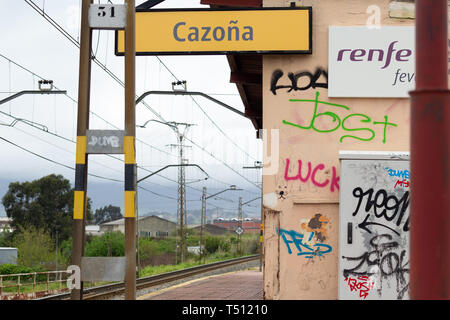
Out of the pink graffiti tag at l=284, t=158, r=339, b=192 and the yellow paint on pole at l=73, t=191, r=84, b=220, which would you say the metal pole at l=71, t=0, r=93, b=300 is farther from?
the pink graffiti tag at l=284, t=158, r=339, b=192

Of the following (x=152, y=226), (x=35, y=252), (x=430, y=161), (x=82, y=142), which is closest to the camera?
(x=430, y=161)

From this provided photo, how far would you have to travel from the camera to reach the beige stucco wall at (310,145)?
33.9 ft

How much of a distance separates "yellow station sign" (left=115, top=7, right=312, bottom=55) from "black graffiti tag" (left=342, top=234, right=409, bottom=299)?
3341mm

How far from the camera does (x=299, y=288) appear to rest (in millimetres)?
10289

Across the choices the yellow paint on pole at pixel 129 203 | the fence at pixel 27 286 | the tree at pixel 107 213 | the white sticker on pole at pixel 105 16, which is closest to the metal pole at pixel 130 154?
the yellow paint on pole at pixel 129 203

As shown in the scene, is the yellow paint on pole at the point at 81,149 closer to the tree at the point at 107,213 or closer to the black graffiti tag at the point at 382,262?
the black graffiti tag at the point at 382,262

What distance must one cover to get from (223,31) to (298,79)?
1.50m

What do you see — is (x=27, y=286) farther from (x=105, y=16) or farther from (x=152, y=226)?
(x=152, y=226)

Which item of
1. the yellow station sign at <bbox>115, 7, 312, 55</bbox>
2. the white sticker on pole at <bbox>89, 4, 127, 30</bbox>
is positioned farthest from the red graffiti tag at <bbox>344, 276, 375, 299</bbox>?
the white sticker on pole at <bbox>89, 4, 127, 30</bbox>

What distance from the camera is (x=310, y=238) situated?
10352 mm

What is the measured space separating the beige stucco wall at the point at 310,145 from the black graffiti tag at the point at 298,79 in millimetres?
61

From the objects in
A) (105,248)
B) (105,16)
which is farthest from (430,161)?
(105,248)

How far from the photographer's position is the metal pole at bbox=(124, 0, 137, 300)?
7828 mm
